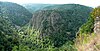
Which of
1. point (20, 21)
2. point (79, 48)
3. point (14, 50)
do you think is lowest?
point (20, 21)

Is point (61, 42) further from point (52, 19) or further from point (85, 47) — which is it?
point (85, 47)

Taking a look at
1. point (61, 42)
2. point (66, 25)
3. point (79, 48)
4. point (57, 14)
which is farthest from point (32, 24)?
point (79, 48)

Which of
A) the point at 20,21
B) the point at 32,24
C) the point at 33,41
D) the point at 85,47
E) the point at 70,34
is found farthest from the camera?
the point at 20,21

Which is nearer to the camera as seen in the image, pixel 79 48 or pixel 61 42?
pixel 79 48

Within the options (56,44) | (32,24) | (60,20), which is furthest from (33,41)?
(32,24)

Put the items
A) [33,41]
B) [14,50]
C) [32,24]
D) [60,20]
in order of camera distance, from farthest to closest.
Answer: [32,24]
[60,20]
[33,41]
[14,50]

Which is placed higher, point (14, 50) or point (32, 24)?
point (14, 50)

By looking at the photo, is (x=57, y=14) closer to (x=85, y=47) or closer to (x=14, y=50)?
(x=14, y=50)

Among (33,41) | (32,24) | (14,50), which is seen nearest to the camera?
(14,50)

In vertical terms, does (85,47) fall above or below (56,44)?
above
